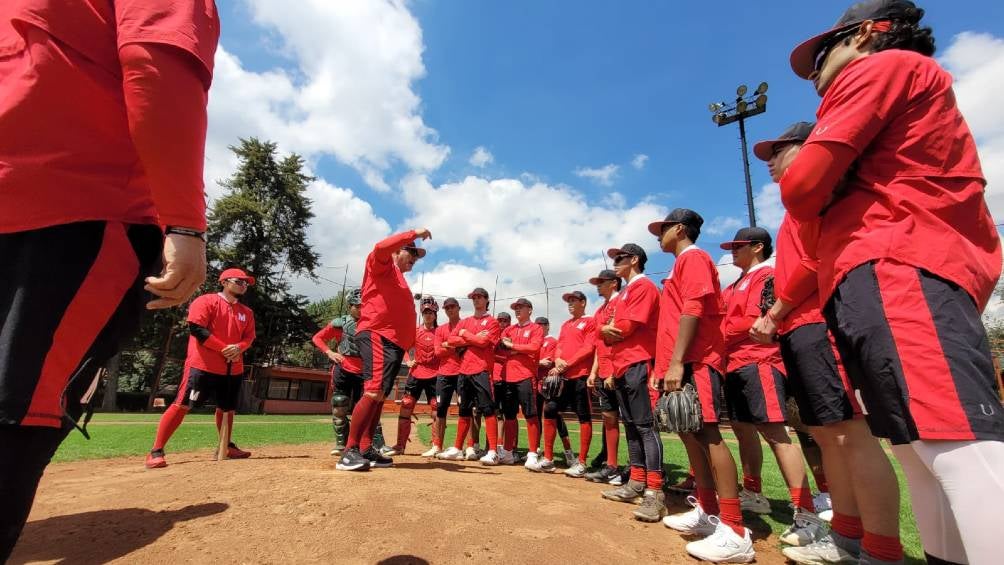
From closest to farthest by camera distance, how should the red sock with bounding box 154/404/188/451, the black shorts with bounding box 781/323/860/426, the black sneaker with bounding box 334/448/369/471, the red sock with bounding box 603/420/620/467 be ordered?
the black shorts with bounding box 781/323/860/426, the black sneaker with bounding box 334/448/369/471, the red sock with bounding box 154/404/188/451, the red sock with bounding box 603/420/620/467

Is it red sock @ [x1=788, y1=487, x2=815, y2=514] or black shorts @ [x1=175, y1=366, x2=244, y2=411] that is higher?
black shorts @ [x1=175, y1=366, x2=244, y2=411]

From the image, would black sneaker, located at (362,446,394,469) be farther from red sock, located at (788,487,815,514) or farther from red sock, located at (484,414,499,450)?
red sock, located at (788,487,815,514)

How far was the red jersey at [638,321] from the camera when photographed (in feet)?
15.0

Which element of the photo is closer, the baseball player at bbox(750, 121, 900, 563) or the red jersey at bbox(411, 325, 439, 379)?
the baseball player at bbox(750, 121, 900, 563)

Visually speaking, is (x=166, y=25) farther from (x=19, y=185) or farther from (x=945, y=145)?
(x=945, y=145)

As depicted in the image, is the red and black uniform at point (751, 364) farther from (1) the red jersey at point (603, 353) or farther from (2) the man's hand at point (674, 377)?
(1) the red jersey at point (603, 353)

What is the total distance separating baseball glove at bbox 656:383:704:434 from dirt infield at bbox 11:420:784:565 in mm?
811

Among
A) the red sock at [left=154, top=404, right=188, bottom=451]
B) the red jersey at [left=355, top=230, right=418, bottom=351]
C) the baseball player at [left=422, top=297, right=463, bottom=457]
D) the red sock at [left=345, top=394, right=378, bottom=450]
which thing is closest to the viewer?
the red sock at [left=345, top=394, right=378, bottom=450]

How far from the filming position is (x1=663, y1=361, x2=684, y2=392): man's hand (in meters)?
3.31

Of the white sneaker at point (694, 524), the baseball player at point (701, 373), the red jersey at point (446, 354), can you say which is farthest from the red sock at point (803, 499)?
the red jersey at point (446, 354)

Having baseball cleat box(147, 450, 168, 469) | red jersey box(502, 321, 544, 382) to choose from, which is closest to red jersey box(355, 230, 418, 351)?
baseball cleat box(147, 450, 168, 469)

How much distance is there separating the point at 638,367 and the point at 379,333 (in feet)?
9.03

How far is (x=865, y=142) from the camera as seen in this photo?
5.11 feet

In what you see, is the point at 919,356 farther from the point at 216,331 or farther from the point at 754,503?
the point at 216,331
